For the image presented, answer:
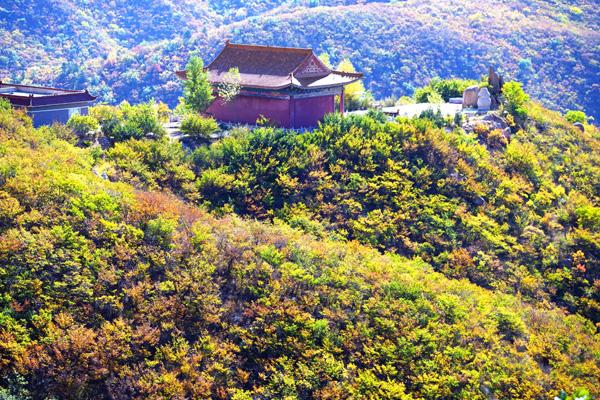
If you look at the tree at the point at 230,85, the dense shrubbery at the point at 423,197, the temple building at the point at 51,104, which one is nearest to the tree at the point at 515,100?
the dense shrubbery at the point at 423,197

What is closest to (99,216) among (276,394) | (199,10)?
(276,394)

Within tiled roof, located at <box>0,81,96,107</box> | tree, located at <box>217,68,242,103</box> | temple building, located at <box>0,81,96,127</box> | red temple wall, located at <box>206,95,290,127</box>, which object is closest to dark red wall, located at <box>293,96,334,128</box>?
red temple wall, located at <box>206,95,290,127</box>

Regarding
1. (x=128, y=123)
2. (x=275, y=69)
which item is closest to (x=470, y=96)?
(x=275, y=69)

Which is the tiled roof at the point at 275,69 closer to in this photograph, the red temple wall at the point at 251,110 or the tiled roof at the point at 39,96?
the red temple wall at the point at 251,110

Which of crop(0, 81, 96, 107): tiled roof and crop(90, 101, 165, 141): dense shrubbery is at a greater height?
crop(0, 81, 96, 107): tiled roof

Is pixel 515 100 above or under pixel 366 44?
above

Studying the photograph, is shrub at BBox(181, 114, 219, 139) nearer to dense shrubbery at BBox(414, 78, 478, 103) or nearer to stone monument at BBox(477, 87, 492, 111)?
stone monument at BBox(477, 87, 492, 111)

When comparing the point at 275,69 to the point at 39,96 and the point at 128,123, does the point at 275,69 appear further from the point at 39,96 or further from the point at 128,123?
the point at 39,96
